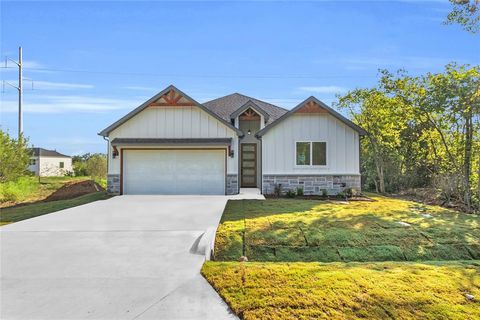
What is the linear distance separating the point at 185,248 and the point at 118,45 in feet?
43.8

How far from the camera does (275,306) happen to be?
12.4 feet

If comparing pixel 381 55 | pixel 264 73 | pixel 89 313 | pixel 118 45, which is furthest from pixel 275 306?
pixel 264 73

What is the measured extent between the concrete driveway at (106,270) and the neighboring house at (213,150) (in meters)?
6.42

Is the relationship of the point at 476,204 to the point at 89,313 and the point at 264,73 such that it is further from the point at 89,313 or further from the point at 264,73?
the point at 264,73

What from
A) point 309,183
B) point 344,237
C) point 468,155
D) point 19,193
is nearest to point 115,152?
point 19,193

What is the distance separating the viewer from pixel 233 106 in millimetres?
20656

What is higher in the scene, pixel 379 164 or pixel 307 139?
pixel 307 139

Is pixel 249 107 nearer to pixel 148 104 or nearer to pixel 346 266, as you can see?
pixel 148 104

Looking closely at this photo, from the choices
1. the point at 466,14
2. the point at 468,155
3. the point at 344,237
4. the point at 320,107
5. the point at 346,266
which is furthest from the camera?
the point at 320,107

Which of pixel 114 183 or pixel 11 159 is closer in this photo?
pixel 114 183

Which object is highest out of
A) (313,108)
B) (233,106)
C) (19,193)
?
(233,106)

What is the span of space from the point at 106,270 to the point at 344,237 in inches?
192

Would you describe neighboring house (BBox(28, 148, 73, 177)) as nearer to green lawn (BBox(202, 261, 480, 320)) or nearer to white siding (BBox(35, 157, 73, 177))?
white siding (BBox(35, 157, 73, 177))

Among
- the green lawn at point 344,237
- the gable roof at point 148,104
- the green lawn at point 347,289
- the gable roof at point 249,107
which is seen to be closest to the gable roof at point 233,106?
the gable roof at point 249,107
